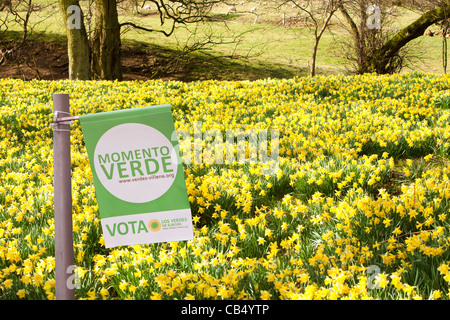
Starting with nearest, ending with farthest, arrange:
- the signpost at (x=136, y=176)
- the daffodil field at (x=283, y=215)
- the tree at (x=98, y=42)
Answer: the signpost at (x=136, y=176) → the daffodil field at (x=283, y=215) → the tree at (x=98, y=42)

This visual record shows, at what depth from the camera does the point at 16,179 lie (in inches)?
165

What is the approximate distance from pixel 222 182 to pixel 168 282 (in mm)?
1645

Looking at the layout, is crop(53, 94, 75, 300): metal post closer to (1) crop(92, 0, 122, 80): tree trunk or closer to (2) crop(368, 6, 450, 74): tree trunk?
(1) crop(92, 0, 122, 80): tree trunk

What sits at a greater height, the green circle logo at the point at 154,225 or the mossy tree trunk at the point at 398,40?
the mossy tree trunk at the point at 398,40

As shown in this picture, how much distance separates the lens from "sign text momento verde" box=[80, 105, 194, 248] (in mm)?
1967

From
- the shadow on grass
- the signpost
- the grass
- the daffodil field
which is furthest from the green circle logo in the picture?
the shadow on grass

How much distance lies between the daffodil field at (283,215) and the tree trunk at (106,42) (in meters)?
5.48

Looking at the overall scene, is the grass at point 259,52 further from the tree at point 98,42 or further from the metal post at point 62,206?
the metal post at point 62,206

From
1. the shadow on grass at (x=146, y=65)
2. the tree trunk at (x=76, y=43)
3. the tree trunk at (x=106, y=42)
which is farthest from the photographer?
the shadow on grass at (x=146, y=65)

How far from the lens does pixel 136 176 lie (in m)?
1.99

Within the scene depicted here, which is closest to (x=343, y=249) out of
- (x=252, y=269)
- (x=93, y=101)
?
(x=252, y=269)

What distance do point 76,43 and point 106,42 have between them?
0.81 metres

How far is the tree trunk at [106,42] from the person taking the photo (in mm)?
11680

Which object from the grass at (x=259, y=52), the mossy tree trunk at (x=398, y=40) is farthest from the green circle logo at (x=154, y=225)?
the mossy tree trunk at (x=398, y=40)
